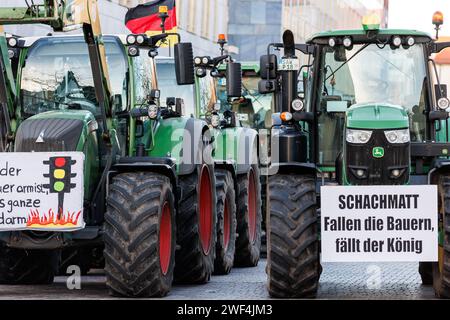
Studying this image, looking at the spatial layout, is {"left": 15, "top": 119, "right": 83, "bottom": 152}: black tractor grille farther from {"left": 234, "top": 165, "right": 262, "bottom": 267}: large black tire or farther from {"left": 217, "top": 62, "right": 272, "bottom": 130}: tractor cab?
{"left": 217, "top": 62, "right": 272, "bottom": 130}: tractor cab

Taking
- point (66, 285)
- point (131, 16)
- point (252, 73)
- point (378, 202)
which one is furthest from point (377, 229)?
point (252, 73)

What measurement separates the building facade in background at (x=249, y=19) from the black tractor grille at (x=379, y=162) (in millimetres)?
25429

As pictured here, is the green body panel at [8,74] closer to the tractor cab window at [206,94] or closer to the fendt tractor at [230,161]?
the fendt tractor at [230,161]

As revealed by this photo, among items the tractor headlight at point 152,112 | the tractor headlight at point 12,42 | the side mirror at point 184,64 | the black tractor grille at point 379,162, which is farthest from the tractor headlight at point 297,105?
the tractor headlight at point 12,42

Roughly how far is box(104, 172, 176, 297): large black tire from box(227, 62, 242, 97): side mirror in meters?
4.59

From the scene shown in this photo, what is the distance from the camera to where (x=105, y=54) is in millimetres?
14492

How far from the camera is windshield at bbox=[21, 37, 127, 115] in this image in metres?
14.4

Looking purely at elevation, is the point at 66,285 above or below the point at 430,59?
below

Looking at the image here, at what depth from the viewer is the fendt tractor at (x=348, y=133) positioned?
1284 cm

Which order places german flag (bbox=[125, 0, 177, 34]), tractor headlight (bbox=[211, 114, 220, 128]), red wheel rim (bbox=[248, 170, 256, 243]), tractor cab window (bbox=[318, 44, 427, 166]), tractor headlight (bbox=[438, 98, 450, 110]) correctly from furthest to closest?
german flag (bbox=[125, 0, 177, 34]), red wheel rim (bbox=[248, 170, 256, 243]), tractor headlight (bbox=[211, 114, 220, 128]), tractor cab window (bbox=[318, 44, 427, 166]), tractor headlight (bbox=[438, 98, 450, 110])

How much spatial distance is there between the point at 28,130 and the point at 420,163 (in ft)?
12.4

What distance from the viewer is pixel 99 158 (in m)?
14.1

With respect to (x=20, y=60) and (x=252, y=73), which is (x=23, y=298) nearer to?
(x=20, y=60)

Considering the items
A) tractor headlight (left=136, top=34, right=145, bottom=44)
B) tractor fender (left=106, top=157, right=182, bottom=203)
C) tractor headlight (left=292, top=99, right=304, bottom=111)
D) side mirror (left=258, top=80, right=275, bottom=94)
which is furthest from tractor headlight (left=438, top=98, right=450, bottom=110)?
tractor headlight (left=136, top=34, right=145, bottom=44)
